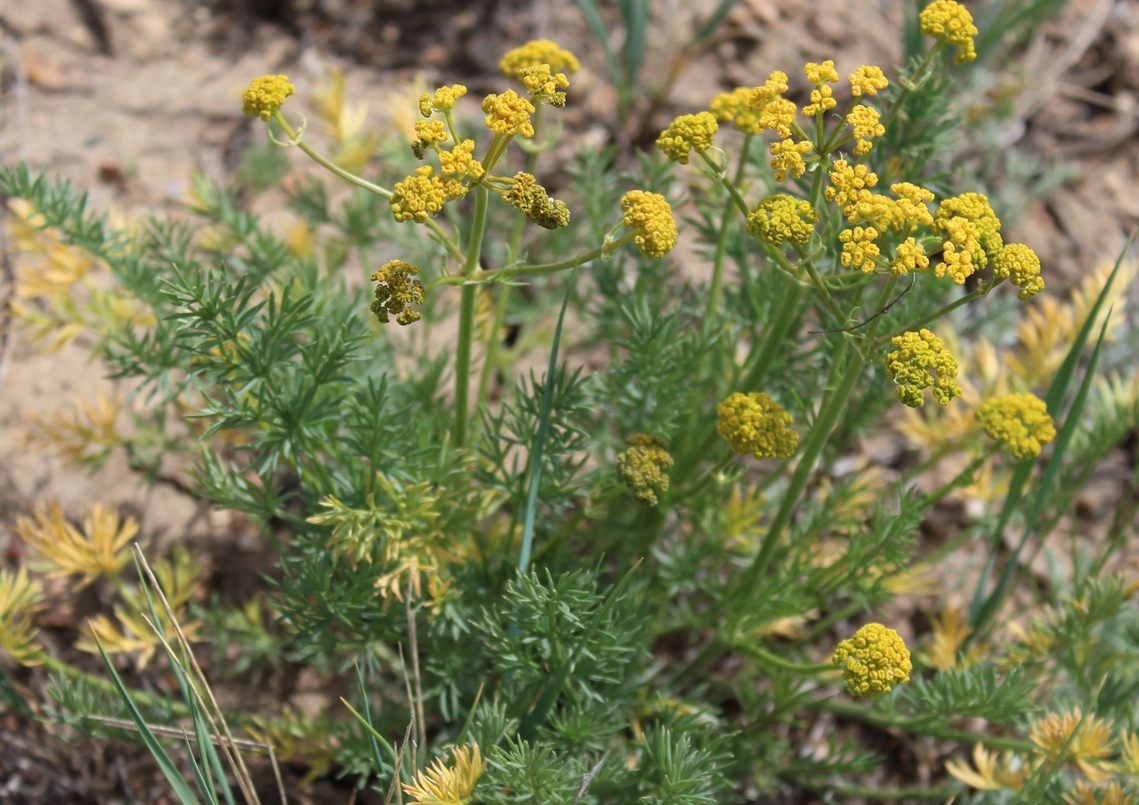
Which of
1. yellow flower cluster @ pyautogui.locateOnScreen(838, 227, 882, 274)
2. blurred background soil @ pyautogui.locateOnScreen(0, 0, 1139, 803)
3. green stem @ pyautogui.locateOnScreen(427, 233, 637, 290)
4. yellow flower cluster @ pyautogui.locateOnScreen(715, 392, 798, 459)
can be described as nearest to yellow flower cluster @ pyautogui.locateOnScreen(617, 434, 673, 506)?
yellow flower cluster @ pyautogui.locateOnScreen(715, 392, 798, 459)

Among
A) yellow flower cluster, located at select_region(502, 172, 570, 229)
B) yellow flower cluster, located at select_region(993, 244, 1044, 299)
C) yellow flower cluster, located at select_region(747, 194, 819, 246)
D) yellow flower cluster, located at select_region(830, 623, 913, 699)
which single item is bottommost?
yellow flower cluster, located at select_region(830, 623, 913, 699)

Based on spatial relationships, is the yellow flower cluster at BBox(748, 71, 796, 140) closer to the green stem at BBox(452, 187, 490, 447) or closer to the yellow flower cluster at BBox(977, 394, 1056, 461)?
the green stem at BBox(452, 187, 490, 447)

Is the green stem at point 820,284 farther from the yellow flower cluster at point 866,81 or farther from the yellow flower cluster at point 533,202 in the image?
the yellow flower cluster at point 533,202

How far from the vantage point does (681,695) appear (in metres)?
2.52

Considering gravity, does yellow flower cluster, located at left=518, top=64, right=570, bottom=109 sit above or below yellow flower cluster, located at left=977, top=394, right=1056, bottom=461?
above

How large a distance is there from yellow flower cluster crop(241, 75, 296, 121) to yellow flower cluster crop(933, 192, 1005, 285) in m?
1.03

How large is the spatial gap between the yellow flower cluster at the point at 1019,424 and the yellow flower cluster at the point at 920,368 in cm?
45

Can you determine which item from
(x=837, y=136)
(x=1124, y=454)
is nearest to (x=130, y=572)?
(x=837, y=136)

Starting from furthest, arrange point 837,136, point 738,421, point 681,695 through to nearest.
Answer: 1. point 681,695
2. point 738,421
3. point 837,136

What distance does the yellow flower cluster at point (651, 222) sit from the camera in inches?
57.8

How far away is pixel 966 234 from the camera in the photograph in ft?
4.72

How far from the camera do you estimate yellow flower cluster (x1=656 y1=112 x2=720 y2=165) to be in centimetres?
156

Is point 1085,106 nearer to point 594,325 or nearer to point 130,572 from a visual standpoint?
point 594,325

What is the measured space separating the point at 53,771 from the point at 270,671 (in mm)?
538
